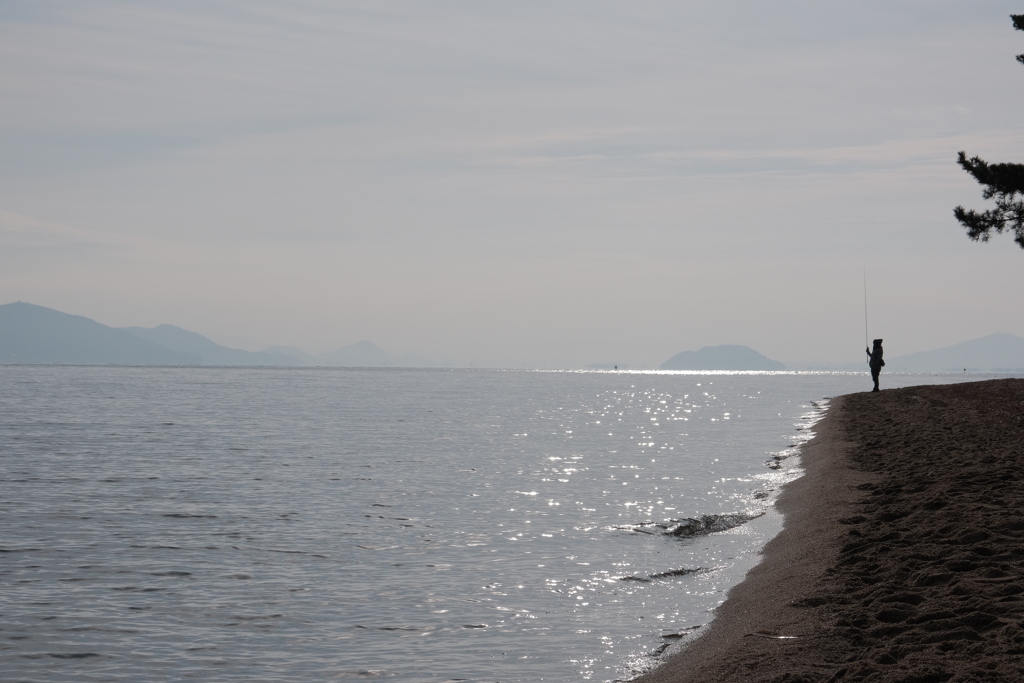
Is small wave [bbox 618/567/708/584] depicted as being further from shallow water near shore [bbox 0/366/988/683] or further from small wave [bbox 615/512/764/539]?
small wave [bbox 615/512/764/539]

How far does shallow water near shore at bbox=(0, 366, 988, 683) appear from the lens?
10.6 m

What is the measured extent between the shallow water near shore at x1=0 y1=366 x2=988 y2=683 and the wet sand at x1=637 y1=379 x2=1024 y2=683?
968 millimetres

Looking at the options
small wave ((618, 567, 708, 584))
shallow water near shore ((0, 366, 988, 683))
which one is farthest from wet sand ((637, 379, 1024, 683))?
small wave ((618, 567, 708, 584))

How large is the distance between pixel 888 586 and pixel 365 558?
9.08 meters

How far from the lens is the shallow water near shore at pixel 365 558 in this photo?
1063 cm

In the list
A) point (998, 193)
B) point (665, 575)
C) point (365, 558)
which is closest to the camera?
point (665, 575)

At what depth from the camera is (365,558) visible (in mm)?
15828

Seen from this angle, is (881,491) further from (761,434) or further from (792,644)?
(761,434)

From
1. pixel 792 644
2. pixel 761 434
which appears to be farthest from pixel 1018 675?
pixel 761 434

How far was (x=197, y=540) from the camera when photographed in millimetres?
17453

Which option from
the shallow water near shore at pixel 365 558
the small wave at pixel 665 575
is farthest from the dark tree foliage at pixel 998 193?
the small wave at pixel 665 575

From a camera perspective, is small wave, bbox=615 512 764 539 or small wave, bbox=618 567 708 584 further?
small wave, bbox=615 512 764 539

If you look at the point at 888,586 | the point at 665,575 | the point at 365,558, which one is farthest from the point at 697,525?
the point at 888,586

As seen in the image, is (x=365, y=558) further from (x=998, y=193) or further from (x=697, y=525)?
(x=998, y=193)
